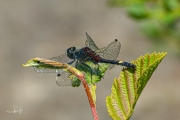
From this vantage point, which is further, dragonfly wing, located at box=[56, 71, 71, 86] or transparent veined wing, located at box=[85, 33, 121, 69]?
transparent veined wing, located at box=[85, 33, 121, 69]

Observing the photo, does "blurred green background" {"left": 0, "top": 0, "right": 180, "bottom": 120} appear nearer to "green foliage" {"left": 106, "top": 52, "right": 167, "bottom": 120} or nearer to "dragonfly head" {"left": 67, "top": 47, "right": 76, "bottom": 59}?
"dragonfly head" {"left": 67, "top": 47, "right": 76, "bottom": 59}

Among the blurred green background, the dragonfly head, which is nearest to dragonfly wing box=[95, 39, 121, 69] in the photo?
the dragonfly head

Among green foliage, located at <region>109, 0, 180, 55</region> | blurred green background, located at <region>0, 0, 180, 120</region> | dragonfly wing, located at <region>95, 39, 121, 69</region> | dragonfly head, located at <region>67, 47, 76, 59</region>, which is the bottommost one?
dragonfly head, located at <region>67, 47, 76, 59</region>

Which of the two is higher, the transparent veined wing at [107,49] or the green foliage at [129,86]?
the transparent veined wing at [107,49]

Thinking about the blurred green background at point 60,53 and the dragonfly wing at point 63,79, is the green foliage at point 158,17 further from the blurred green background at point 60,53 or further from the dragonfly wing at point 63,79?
the blurred green background at point 60,53

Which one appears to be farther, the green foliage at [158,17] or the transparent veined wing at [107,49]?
the green foliage at [158,17]

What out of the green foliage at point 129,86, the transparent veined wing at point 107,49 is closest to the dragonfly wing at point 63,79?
the transparent veined wing at point 107,49
